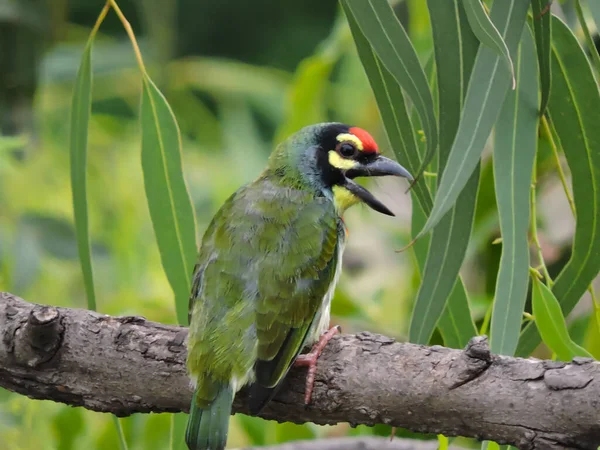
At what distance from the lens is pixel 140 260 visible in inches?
170

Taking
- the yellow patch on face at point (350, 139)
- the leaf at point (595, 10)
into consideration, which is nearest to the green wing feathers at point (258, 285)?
the yellow patch on face at point (350, 139)

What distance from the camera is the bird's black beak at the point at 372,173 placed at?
8.57 ft

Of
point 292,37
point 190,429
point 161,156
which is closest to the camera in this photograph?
point 190,429

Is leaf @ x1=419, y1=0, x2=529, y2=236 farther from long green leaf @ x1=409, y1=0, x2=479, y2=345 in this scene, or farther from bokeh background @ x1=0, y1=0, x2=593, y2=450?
bokeh background @ x1=0, y1=0, x2=593, y2=450

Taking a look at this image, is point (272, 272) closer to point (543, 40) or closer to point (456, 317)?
point (456, 317)

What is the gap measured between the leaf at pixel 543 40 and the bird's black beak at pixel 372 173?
1.80 ft

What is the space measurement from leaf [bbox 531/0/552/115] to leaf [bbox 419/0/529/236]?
7 centimetres

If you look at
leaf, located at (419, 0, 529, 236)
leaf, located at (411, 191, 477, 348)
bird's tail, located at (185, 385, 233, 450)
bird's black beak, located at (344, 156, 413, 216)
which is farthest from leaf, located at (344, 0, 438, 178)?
bird's tail, located at (185, 385, 233, 450)

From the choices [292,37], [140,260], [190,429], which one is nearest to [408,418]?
[190,429]

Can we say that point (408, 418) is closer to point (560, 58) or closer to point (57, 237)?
point (560, 58)

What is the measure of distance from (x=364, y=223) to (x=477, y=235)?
1.98 m

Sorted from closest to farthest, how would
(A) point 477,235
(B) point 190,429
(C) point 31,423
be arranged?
(B) point 190,429 → (C) point 31,423 → (A) point 477,235

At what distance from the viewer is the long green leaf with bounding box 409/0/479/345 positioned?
215 cm

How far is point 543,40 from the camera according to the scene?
86.1 inches
